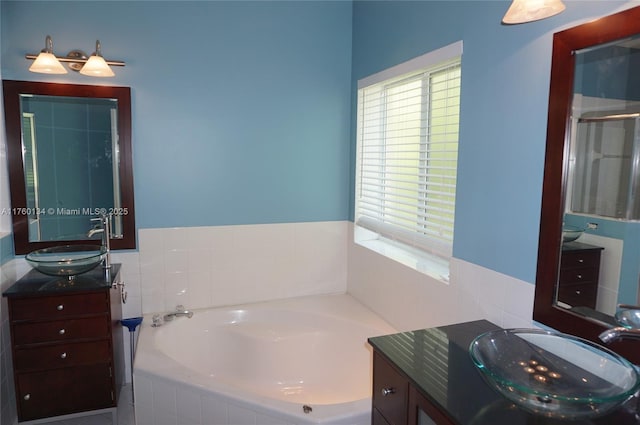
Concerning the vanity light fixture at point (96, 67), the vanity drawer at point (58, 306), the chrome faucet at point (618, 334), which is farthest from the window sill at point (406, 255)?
the vanity light fixture at point (96, 67)

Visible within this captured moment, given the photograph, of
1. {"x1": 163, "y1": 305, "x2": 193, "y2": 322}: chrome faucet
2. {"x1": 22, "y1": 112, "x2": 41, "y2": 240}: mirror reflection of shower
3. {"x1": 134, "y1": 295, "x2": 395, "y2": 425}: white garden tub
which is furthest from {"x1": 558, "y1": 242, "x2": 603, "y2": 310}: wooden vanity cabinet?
{"x1": 22, "y1": 112, "x2": 41, "y2": 240}: mirror reflection of shower

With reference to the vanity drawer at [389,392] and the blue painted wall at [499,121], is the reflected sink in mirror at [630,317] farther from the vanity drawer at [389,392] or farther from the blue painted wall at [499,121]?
the vanity drawer at [389,392]

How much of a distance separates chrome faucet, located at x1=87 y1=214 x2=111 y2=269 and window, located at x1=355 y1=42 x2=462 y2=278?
5.68ft

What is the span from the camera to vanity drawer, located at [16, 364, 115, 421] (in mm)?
2371

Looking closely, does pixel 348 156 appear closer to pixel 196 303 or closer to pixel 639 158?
pixel 196 303

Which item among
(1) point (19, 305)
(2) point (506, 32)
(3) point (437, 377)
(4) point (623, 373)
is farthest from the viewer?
(1) point (19, 305)

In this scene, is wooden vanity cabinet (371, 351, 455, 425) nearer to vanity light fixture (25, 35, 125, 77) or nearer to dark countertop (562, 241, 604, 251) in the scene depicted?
dark countertop (562, 241, 604, 251)

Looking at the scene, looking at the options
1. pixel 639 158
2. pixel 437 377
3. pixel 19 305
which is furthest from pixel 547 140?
pixel 19 305

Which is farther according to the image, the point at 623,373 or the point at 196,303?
the point at 196,303

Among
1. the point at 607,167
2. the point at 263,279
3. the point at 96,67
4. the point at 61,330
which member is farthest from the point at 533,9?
the point at 61,330

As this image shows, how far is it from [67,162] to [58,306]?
3.04 ft

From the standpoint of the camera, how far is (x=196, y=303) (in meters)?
3.08

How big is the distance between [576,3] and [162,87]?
92.9 inches

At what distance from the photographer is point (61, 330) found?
239 cm
